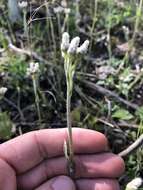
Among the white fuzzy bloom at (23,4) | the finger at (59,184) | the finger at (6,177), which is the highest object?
the white fuzzy bloom at (23,4)

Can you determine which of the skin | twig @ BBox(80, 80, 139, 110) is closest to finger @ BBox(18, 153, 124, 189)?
the skin

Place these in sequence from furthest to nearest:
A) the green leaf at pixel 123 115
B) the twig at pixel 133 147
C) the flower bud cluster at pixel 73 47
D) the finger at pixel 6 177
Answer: the green leaf at pixel 123 115
the twig at pixel 133 147
the finger at pixel 6 177
the flower bud cluster at pixel 73 47

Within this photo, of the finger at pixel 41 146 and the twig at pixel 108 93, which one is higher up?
the finger at pixel 41 146

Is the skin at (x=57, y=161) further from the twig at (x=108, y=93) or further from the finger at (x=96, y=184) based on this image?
the twig at (x=108, y=93)

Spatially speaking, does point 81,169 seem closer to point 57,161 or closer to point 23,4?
point 57,161

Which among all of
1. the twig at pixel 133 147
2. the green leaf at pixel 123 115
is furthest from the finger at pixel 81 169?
the green leaf at pixel 123 115

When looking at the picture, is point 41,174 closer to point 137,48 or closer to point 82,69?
point 82,69

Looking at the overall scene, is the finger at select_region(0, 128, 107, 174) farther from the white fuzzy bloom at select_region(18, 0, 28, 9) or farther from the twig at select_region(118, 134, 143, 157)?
the white fuzzy bloom at select_region(18, 0, 28, 9)


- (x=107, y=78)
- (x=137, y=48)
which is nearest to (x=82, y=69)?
(x=107, y=78)
